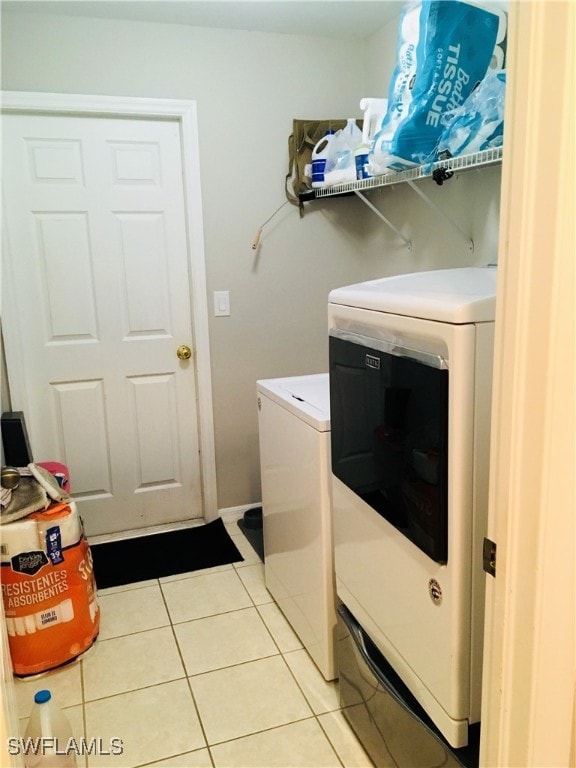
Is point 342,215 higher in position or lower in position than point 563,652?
higher

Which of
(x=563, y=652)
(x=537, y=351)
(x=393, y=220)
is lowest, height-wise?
(x=563, y=652)

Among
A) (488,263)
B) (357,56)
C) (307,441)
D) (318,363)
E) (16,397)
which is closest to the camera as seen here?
(307,441)

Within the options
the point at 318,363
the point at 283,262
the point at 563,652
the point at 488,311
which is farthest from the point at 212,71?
the point at 563,652

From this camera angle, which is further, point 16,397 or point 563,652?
point 16,397

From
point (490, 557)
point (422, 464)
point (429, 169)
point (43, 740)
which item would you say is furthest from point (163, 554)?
point (490, 557)

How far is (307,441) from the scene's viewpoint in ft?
6.05

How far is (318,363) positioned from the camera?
3.19 m

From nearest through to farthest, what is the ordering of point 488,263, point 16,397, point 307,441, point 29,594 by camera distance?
1. point 307,441
2. point 29,594
3. point 488,263
4. point 16,397

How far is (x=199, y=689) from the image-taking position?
6.42 ft

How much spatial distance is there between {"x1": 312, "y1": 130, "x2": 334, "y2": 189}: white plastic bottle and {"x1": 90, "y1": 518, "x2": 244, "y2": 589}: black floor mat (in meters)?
1.79

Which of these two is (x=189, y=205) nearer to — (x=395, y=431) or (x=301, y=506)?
(x=301, y=506)

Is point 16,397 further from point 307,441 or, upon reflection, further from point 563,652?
point 563,652

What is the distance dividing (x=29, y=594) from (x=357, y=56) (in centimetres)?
278

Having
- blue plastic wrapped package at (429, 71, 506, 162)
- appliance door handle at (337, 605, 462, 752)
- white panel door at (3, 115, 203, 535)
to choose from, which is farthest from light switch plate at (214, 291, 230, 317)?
appliance door handle at (337, 605, 462, 752)
